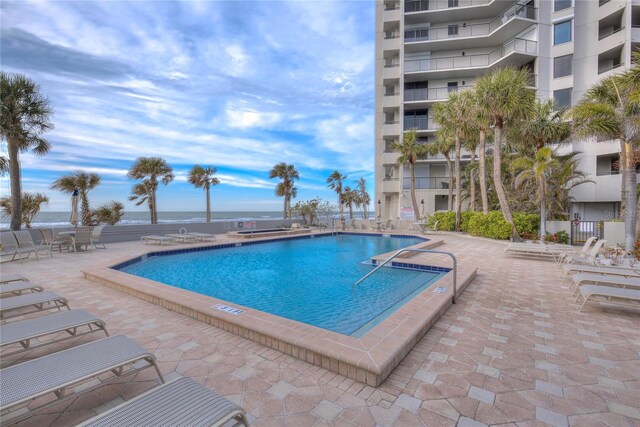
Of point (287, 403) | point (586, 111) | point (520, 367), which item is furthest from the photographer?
point (586, 111)

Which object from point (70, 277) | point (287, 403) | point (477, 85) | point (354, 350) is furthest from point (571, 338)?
point (477, 85)

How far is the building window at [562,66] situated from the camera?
63.8 ft

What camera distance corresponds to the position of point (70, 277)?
22.9ft

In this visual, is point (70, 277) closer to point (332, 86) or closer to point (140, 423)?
point (140, 423)

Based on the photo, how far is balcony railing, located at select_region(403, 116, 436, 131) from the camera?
77.6ft

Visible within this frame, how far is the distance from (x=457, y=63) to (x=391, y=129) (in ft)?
23.1

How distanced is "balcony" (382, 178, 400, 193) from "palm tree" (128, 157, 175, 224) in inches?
644

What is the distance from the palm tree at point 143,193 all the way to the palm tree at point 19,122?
7.81 metres

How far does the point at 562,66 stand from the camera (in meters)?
19.7

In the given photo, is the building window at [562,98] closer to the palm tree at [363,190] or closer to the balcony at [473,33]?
the balcony at [473,33]

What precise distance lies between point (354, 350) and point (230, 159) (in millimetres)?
33822

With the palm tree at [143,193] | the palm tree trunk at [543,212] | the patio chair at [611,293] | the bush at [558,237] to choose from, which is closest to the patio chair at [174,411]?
the patio chair at [611,293]

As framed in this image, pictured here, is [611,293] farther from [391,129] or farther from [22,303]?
[391,129]

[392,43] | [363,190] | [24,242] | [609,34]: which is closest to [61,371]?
[24,242]
